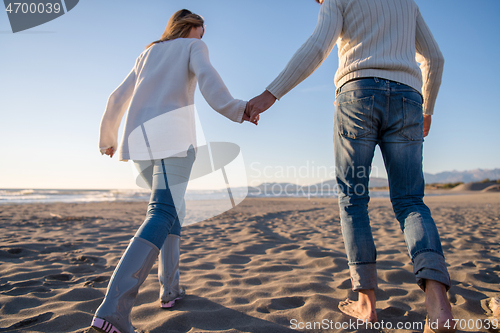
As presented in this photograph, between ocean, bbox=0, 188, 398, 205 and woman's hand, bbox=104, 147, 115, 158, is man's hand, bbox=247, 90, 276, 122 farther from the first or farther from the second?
ocean, bbox=0, 188, 398, 205

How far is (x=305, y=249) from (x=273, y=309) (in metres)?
1.62

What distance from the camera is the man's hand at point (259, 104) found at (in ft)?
4.65

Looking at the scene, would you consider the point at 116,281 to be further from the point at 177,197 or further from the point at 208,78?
the point at 208,78

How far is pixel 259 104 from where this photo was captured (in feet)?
4.74

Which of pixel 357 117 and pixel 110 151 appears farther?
pixel 110 151

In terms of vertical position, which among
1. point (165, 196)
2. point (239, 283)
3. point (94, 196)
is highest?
point (165, 196)

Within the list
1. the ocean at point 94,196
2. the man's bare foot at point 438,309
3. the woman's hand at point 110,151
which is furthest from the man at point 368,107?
the ocean at point 94,196

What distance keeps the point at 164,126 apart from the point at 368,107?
1062 mm

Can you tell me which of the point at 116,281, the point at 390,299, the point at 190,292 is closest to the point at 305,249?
the point at 390,299

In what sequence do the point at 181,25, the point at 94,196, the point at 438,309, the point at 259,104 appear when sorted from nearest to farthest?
1. the point at 438,309
2. the point at 259,104
3. the point at 181,25
4. the point at 94,196

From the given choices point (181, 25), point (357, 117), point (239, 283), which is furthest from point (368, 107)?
point (239, 283)

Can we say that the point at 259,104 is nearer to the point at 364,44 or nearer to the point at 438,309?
the point at 364,44

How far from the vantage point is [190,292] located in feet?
6.37

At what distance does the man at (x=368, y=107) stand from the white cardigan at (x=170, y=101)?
0.22m
